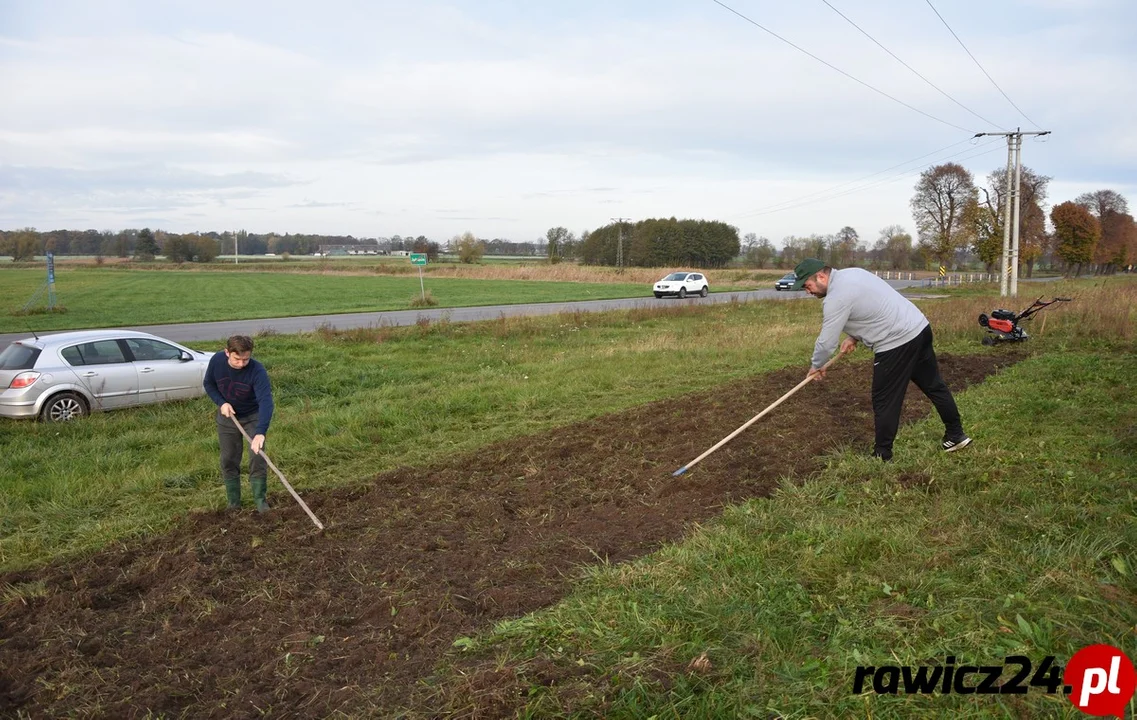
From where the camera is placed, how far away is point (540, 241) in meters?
123

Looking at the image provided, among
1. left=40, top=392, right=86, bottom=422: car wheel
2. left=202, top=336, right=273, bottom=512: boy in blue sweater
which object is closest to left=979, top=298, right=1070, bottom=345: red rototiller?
left=202, top=336, right=273, bottom=512: boy in blue sweater

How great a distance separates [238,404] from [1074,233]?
315 ft

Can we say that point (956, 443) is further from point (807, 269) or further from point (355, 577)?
point (355, 577)

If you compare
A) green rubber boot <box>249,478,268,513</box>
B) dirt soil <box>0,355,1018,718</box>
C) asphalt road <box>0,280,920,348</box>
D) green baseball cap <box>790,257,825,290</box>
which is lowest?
dirt soil <box>0,355,1018,718</box>

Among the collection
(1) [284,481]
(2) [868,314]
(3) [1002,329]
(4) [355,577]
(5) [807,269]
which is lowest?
(4) [355,577]

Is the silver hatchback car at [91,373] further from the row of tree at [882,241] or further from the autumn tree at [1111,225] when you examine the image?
the autumn tree at [1111,225]

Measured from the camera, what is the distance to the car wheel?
11.1 metres

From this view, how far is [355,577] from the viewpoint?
5164 mm

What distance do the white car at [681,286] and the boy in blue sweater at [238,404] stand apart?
37.0 meters

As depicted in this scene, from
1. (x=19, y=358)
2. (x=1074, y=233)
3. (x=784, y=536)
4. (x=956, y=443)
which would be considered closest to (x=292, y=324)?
(x=19, y=358)

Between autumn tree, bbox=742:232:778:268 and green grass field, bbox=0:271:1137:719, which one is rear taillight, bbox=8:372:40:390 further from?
autumn tree, bbox=742:232:778:268

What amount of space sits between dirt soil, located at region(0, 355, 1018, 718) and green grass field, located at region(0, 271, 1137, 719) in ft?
1.59

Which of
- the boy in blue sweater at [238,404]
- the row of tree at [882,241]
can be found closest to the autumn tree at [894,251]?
the row of tree at [882,241]

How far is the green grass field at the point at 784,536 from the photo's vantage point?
322 cm
